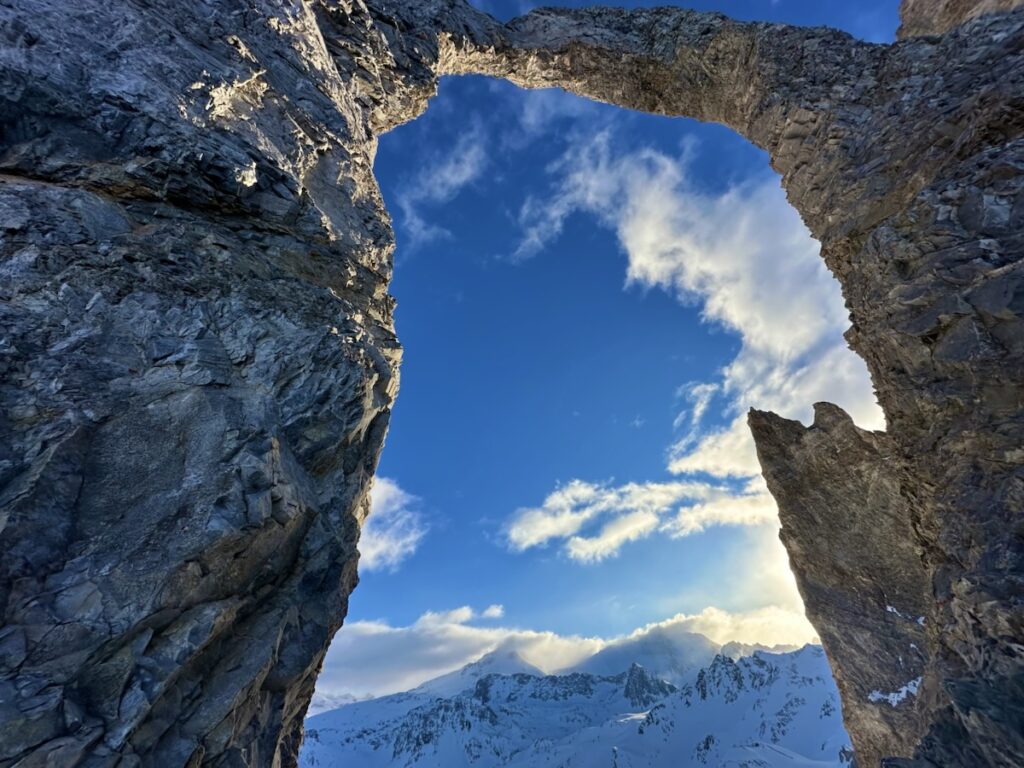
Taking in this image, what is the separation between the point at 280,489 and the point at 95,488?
9.29 ft

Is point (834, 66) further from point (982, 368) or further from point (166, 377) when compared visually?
point (166, 377)

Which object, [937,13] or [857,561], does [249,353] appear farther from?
[937,13]

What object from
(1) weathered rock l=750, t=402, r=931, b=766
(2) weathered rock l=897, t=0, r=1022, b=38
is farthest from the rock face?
(2) weathered rock l=897, t=0, r=1022, b=38

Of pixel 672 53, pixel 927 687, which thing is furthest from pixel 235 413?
pixel 672 53

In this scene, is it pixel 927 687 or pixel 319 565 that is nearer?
pixel 319 565

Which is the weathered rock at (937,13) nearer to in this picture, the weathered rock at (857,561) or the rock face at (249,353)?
the rock face at (249,353)

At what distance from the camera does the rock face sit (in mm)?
7566

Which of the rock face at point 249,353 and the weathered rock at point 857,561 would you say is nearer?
the rock face at point 249,353

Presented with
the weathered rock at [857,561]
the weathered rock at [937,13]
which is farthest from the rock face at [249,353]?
the weathered rock at [937,13]

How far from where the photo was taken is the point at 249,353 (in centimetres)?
1099

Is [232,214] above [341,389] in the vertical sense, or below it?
above

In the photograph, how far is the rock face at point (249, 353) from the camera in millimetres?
7566

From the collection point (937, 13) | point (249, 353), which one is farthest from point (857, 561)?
point (937, 13)

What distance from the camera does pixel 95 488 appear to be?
7.98 metres
